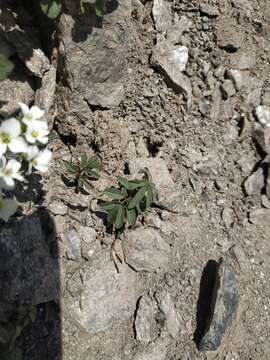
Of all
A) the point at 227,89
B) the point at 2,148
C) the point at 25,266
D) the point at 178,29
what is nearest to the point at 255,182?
the point at 227,89

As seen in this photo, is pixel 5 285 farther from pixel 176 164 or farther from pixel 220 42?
pixel 220 42

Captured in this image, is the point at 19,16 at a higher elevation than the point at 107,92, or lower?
higher

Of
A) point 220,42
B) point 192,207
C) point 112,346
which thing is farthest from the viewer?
point 220,42

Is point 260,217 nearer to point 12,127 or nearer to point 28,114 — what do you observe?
point 28,114

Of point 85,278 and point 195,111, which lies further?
point 195,111

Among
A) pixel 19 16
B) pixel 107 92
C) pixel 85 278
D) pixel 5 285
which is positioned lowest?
pixel 85 278

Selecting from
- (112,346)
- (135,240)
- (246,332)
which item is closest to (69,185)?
(135,240)

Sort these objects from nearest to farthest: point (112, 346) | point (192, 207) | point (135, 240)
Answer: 1. point (112, 346)
2. point (135, 240)
3. point (192, 207)

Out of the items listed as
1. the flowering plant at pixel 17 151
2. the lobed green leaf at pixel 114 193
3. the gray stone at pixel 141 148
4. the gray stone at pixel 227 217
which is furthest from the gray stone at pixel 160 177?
the flowering plant at pixel 17 151
